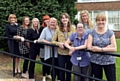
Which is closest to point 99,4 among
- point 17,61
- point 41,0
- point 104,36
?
point 41,0

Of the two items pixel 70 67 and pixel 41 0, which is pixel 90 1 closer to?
pixel 41 0

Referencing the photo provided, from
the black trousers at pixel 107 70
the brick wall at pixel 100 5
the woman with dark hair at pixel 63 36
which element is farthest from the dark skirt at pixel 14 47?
the brick wall at pixel 100 5

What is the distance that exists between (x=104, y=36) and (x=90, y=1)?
86.5 feet

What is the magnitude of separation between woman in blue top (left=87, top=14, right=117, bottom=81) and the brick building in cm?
2450

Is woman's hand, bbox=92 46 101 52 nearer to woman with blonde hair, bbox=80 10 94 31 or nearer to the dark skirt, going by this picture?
woman with blonde hair, bbox=80 10 94 31

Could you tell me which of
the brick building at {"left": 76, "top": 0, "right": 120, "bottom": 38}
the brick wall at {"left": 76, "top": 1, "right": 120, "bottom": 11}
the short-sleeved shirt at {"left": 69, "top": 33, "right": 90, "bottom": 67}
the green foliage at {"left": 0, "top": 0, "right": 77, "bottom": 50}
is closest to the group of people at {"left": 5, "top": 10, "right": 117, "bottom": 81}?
the short-sleeved shirt at {"left": 69, "top": 33, "right": 90, "bottom": 67}

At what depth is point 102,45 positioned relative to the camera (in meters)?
4.46

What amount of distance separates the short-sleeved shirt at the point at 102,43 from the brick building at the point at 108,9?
2454 centimetres

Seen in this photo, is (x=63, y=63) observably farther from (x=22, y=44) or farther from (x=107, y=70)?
(x=22, y=44)

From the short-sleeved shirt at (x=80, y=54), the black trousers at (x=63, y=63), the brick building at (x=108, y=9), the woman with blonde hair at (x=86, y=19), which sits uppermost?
the woman with blonde hair at (x=86, y=19)

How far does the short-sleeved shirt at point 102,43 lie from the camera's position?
14.6 ft

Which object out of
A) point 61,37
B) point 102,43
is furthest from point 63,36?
point 102,43

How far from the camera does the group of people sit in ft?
14.7

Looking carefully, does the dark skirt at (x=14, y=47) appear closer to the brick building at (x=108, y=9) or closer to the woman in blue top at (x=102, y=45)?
the woman in blue top at (x=102, y=45)
